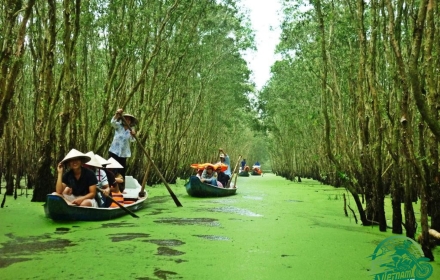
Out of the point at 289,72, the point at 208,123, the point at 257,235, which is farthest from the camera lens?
the point at 208,123

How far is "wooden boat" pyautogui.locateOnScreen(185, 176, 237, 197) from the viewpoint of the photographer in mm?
10656

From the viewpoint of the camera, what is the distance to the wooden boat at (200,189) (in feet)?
35.0

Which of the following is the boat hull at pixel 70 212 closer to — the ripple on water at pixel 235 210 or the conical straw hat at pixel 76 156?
the conical straw hat at pixel 76 156

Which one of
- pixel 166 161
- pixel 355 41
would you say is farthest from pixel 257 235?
pixel 166 161

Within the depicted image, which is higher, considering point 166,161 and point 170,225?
point 166,161

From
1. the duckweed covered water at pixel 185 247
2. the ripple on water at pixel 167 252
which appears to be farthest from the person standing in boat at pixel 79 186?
the ripple on water at pixel 167 252

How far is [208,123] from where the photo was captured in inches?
968

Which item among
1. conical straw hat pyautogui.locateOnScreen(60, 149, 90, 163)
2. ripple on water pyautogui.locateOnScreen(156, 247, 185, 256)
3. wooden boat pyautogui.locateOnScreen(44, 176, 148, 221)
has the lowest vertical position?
ripple on water pyautogui.locateOnScreen(156, 247, 185, 256)

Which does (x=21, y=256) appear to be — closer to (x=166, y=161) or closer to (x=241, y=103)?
(x=166, y=161)

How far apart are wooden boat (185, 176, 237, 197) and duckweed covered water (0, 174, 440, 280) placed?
10.0ft

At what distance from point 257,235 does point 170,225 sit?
49.2 inches

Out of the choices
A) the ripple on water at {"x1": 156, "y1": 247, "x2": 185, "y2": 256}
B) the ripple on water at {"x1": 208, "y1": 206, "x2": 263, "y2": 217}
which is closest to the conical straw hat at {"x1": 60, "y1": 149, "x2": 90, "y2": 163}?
the ripple on water at {"x1": 156, "y1": 247, "x2": 185, "y2": 256}

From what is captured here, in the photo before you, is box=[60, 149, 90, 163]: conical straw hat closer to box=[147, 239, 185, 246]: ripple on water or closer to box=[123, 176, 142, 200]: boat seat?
box=[147, 239, 185, 246]: ripple on water

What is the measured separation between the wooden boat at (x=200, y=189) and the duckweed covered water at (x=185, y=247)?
3054 mm
